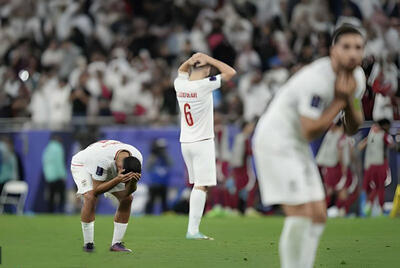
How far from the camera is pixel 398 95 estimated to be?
2220 centimetres

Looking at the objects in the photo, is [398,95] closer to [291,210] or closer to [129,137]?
[129,137]

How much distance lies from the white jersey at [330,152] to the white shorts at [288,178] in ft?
47.9

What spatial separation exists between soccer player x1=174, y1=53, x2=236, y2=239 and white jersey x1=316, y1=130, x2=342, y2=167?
7541mm

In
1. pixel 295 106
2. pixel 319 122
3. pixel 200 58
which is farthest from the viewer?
pixel 200 58

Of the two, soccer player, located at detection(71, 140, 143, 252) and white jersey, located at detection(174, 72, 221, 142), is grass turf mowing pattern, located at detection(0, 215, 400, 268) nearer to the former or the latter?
soccer player, located at detection(71, 140, 143, 252)

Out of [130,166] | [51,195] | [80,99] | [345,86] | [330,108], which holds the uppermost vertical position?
[345,86]

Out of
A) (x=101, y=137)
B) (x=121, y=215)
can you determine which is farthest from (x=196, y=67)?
(x=101, y=137)

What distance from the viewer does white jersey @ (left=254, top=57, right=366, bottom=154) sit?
7.50 metres

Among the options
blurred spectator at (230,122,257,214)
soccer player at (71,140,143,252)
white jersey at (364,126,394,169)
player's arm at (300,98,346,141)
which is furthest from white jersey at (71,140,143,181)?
blurred spectator at (230,122,257,214)

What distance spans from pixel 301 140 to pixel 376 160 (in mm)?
14368

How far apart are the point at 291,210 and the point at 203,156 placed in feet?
24.7

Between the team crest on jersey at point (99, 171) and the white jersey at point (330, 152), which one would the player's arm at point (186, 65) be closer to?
the team crest on jersey at point (99, 171)

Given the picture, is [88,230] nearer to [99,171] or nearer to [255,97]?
[99,171]

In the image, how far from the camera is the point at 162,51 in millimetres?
26828
